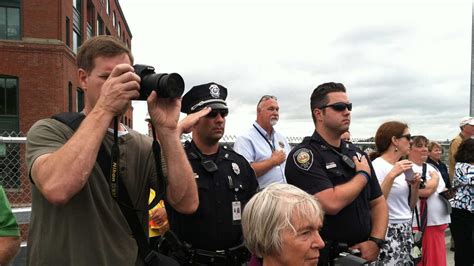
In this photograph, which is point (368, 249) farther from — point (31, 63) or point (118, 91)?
point (31, 63)

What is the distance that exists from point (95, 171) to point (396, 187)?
10.2ft

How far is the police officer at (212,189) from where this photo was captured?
8.80 ft

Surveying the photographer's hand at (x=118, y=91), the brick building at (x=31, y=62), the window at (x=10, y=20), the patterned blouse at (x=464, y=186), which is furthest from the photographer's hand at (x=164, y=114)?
the window at (x=10, y=20)

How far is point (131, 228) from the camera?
182cm

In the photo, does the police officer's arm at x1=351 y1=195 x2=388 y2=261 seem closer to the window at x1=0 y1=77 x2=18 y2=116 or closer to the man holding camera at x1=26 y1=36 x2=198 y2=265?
the man holding camera at x1=26 y1=36 x2=198 y2=265

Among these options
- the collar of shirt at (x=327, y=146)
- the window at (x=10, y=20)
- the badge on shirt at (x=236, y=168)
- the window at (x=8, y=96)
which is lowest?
the badge on shirt at (x=236, y=168)

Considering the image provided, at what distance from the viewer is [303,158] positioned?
3008mm

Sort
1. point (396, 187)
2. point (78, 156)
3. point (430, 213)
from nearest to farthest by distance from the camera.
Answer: point (78, 156), point (396, 187), point (430, 213)

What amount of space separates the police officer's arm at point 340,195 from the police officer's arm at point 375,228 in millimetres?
356

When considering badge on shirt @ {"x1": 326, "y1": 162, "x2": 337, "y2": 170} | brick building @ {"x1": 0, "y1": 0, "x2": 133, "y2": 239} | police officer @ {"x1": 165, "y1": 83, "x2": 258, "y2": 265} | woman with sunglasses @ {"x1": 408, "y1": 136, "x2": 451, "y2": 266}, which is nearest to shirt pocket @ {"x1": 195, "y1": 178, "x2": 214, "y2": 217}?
police officer @ {"x1": 165, "y1": 83, "x2": 258, "y2": 265}

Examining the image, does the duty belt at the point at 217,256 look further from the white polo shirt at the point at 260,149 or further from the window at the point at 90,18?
the window at the point at 90,18

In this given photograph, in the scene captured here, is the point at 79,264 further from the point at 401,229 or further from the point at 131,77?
the point at 401,229

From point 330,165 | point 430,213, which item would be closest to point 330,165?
point 330,165

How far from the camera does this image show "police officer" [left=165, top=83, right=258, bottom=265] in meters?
2.68
